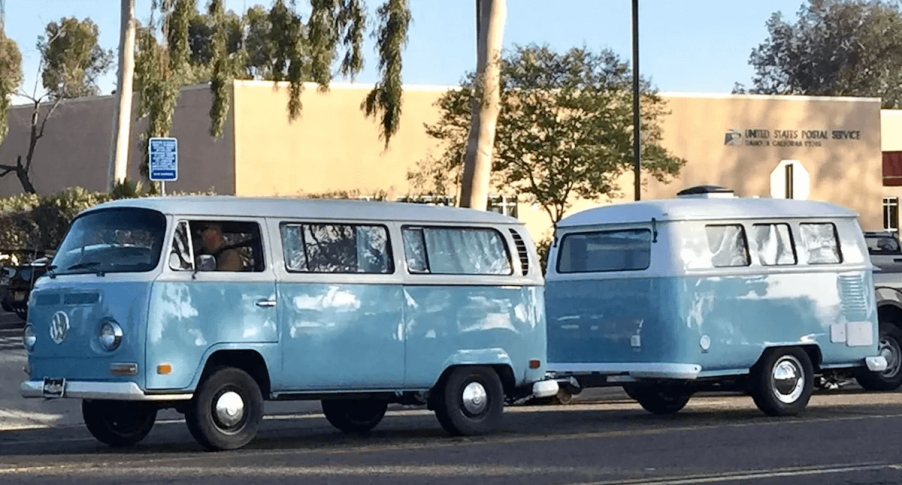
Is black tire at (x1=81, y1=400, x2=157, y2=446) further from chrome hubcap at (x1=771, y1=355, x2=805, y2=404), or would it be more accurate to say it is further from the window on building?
the window on building

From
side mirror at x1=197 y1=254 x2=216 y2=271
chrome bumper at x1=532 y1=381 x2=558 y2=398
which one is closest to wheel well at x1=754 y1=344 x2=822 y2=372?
chrome bumper at x1=532 y1=381 x2=558 y2=398

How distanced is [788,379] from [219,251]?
21.2 ft

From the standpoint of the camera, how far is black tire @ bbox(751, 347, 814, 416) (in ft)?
54.0

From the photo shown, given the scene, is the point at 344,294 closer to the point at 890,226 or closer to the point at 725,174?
the point at 725,174

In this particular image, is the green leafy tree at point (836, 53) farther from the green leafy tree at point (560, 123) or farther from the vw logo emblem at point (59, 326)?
the vw logo emblem at point (59, 326)

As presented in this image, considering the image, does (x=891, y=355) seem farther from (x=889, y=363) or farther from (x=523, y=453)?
(x=523, y=453)

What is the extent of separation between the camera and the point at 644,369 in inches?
639

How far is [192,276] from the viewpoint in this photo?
1306 centimetres

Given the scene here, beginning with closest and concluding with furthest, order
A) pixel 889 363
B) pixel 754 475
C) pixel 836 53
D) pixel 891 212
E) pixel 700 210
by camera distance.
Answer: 1. pixel 754 475
2. pixel 700 210
3. pixel 889 363
4. pixel 891 212
5. pixel 836 53

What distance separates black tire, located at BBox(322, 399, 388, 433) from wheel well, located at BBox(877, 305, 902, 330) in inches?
295

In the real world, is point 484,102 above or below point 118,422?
above

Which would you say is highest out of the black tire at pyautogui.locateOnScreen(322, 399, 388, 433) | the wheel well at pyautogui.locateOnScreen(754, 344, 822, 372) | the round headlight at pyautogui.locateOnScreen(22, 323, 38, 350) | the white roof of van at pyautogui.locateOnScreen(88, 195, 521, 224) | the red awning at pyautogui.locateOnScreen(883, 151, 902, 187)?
the red awning at pyautogui.locateOnScreen(883, 151, 902, 187)

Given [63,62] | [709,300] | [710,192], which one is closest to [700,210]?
[709,300]

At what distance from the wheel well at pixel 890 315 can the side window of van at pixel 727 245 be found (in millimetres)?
4022
